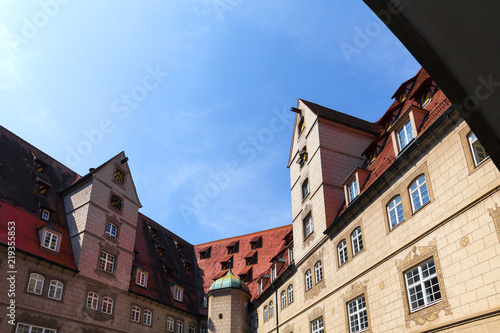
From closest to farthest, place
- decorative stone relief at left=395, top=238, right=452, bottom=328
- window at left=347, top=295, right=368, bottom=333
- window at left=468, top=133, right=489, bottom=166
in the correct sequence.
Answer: window at left=468, top=133, right=489, bottom=166 → decorative stone relief at left=395, top=238, right=452, bottom=328 → window at left=347, top=295, right=368, bottom=333

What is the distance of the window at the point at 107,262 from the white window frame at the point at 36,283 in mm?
4910

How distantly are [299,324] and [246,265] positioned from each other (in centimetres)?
1983

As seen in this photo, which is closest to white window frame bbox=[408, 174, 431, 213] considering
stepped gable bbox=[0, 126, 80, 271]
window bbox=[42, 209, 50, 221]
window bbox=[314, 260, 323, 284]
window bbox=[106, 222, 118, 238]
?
window bbox=[314, 260, 323, 284]

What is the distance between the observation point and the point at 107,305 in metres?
28.7

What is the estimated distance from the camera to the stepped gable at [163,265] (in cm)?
3494

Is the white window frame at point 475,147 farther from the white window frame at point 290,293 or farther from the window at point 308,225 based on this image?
the white window frame at point 290,293

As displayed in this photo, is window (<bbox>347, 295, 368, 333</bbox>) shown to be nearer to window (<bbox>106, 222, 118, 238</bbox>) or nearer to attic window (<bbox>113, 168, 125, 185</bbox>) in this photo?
window (<bbox>106, 222, 118, 238</bbox>)

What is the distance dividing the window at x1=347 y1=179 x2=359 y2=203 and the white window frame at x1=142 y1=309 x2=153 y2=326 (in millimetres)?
20219

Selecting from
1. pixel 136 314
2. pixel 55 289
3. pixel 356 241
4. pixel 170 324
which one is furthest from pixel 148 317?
pixel 356 241

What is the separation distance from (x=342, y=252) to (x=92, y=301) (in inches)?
705

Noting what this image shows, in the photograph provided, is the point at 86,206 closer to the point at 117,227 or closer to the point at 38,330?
the point at 117,227

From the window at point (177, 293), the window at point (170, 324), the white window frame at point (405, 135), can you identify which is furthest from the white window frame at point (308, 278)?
the window at point (177, 293)

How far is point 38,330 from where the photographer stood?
23.6 m

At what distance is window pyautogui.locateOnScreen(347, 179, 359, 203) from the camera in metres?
20.6
